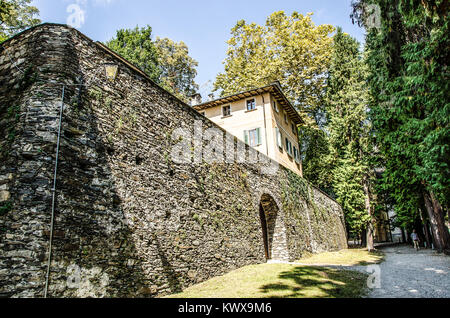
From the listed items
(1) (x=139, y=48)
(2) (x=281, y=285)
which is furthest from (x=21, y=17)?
(2) (x=281, y=285)

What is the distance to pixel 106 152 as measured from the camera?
6.30 m

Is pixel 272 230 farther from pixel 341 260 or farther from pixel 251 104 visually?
pixel 251 104

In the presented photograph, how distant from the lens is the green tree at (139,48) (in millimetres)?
26219

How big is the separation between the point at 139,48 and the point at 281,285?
25493mm

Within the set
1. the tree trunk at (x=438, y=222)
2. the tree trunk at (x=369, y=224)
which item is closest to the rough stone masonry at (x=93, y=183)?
the tree trunk at (x=438, y=222)

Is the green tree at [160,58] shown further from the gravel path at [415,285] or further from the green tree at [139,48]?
the gravel path at [415,285]

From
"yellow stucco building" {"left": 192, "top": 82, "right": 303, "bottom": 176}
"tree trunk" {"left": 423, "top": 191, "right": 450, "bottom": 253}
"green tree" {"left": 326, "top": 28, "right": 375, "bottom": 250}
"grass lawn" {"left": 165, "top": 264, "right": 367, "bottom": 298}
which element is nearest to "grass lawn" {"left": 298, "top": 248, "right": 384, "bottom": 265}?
"tree trunk" {"left": 423, "top": 191, "right": 450, "bottom": 253}

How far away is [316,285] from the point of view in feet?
23.6

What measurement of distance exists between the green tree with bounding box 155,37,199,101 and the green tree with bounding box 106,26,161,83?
4.48ft

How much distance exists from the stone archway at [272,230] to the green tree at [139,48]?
17500mm
